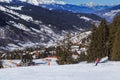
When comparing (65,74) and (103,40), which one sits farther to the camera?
(103,40)

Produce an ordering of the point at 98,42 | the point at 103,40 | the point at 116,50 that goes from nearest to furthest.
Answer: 1. the point at 116,50
2. the point at 103,40
3. the point at 98,42

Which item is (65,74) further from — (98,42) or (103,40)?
(98,42)

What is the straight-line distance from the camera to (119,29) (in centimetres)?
8181

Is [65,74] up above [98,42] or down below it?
above

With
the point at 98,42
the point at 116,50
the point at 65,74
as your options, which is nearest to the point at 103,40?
the point at 98,42

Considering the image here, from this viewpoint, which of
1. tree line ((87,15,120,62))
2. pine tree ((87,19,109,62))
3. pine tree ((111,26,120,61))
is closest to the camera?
pine tree ((111,26,120,61))

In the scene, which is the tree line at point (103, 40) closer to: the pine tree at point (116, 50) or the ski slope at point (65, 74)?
the pine tree at point (116, 50)

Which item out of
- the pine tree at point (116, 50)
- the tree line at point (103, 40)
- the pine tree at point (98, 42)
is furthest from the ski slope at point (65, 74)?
the pine tree at point (98, 42)

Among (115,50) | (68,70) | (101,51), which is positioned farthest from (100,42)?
(68,70)

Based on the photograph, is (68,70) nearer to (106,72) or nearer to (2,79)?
(106,72)

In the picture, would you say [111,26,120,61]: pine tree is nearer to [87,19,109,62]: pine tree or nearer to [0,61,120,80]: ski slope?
[87,19,109,62]: pine tree

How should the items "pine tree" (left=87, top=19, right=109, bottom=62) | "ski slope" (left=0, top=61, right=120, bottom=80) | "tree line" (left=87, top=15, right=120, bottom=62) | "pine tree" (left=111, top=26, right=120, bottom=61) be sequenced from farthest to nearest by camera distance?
"pine tree" (left=87, top=19, right=109, bottom=62) → "tree line" (left=87, top=15, right=120, bottom=62) → "pine tree" (left=111, top=26, right=120, bottom=61) → "ski slope" (left=0, top=61, right=120, bottom=80)

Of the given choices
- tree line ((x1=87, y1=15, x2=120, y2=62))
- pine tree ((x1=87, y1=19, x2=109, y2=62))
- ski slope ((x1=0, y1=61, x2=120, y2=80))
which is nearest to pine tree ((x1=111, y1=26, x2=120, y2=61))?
tree line ((x1=87, y1=15, x2=120, y2=62))

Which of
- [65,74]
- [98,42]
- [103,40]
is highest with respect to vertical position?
[65,74]
